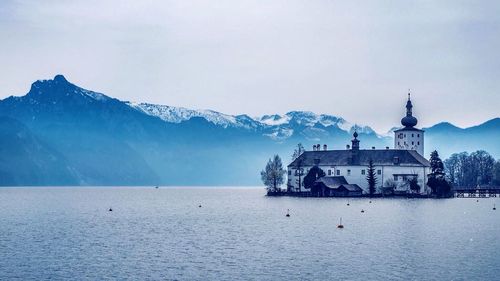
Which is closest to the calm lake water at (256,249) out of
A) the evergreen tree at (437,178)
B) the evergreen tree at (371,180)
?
the evergreen tree at (437,178)

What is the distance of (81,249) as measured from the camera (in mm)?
72812

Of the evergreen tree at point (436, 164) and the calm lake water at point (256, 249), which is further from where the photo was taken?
the evergreen tree at point (436, 164)

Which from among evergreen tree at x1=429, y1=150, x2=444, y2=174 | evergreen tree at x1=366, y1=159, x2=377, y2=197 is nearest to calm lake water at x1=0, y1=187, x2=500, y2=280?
evergreen tree at x1=429, y1=150, x2=444, y2=174

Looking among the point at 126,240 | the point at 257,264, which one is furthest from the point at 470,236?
the point at 126,240

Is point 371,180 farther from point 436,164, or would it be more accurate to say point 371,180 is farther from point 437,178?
point 436,164

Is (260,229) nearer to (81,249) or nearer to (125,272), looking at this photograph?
(81,249)

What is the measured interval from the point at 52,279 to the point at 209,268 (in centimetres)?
1267

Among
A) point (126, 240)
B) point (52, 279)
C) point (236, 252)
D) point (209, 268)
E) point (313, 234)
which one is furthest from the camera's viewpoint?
point (313, 234)

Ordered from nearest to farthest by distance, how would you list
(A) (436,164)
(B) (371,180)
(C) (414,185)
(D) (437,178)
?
(A) (436,164)
(D) (437,178)
(C) (414,185)
(B) (371,180)

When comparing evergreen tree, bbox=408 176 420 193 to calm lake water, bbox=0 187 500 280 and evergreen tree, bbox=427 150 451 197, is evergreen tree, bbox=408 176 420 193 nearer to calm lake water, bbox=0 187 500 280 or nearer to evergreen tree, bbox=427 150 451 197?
evergreen tree, bbox=427 150 451 197

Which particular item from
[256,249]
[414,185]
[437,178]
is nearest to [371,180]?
[414,185]

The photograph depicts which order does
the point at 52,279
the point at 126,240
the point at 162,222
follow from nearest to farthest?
1. the point at 52,279
2. the point at 126,240
3. the point at 162,222

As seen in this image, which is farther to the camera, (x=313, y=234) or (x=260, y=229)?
(x=260, y=229)

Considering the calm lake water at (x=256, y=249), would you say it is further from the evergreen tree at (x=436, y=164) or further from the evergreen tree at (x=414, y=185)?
the evergreen tree at (x=414, y=185)
